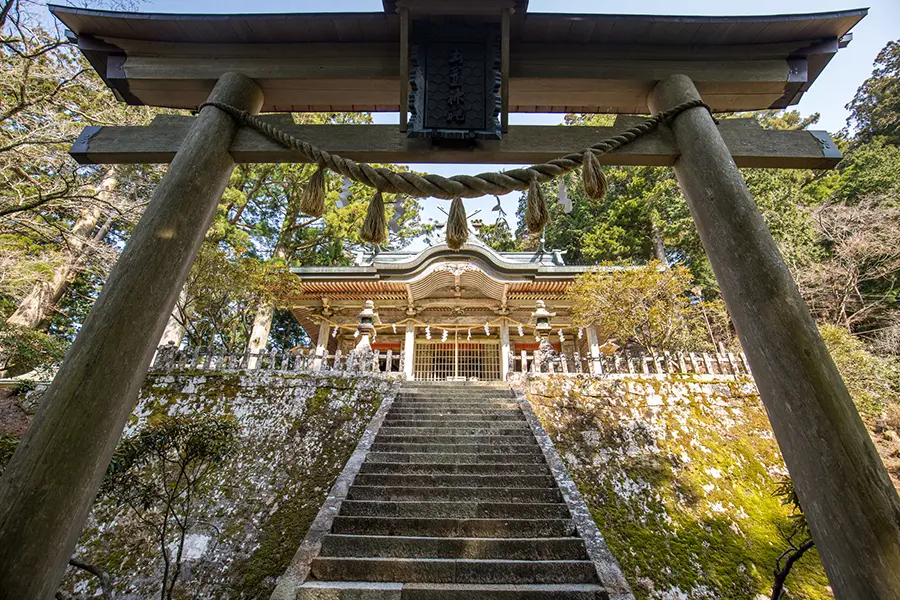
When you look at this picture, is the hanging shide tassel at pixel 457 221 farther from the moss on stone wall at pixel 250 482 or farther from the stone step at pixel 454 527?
the moss on stone wall at pixel 250 482

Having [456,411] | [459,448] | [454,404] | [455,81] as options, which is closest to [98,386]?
[455,81]

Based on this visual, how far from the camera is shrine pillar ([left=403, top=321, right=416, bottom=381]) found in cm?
1076

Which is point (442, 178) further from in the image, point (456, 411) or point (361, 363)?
point (361, 363)

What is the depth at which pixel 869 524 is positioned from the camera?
1.40 meters

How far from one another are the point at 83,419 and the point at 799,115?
2921cm

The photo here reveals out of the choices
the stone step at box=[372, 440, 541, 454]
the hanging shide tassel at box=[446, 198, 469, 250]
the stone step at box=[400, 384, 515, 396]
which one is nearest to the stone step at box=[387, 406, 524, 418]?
the stone step at box=[400, 384, 515, 396]

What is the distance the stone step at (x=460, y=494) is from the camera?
3902 mm

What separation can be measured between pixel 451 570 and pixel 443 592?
0.23m

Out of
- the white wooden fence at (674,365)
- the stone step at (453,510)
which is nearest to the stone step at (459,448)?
the stone step at (453,510)

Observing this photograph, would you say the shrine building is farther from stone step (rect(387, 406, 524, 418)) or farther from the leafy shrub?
the leafy shrub

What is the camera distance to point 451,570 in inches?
112

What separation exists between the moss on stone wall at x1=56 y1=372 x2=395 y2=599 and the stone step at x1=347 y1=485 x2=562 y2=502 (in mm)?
964

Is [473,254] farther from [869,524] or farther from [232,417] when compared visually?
[869,524]

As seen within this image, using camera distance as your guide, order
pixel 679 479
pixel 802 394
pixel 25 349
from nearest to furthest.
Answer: pixel 802 394 → pixel 679 479 → pixel 25 349
